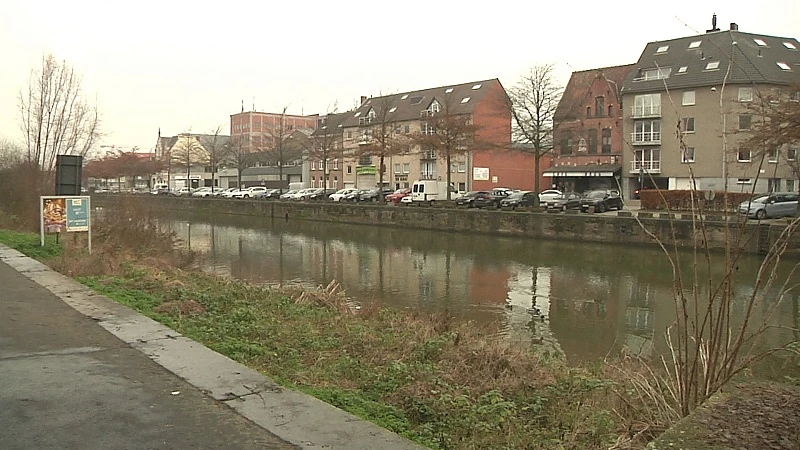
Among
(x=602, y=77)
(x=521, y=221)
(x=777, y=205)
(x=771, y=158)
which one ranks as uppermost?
(x=602, y=77)

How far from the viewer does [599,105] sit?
60.6 m

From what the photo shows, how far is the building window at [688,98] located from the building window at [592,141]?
361 inches

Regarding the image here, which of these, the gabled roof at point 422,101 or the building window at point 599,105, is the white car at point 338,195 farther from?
the building window at point 599,105

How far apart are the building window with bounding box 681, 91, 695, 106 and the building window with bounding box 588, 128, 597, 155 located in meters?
9.17

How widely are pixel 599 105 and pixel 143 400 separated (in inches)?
2364

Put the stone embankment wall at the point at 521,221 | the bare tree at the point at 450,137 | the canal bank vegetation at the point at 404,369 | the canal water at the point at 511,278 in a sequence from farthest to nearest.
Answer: the bare tree at the point at 450,137
the stone embankment wall at the point at 521,221
the canal water at the point at 511,278
the canal bank vegetation at the point at 404,369

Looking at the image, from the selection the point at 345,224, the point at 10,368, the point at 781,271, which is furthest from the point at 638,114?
the point at 10,368

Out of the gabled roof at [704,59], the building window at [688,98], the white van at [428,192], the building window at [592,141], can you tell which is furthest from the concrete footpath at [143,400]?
the building window at [592,141]

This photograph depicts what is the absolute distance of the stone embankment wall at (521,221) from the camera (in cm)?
2850

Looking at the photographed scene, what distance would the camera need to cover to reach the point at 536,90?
143 feet

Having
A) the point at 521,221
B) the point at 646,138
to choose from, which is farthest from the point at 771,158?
the point at 646,138

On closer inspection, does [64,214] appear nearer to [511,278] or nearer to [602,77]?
[511,278]

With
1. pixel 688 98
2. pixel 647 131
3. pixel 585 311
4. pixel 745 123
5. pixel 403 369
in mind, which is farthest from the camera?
pixel 647 131

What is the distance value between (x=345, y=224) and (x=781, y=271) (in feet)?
101
